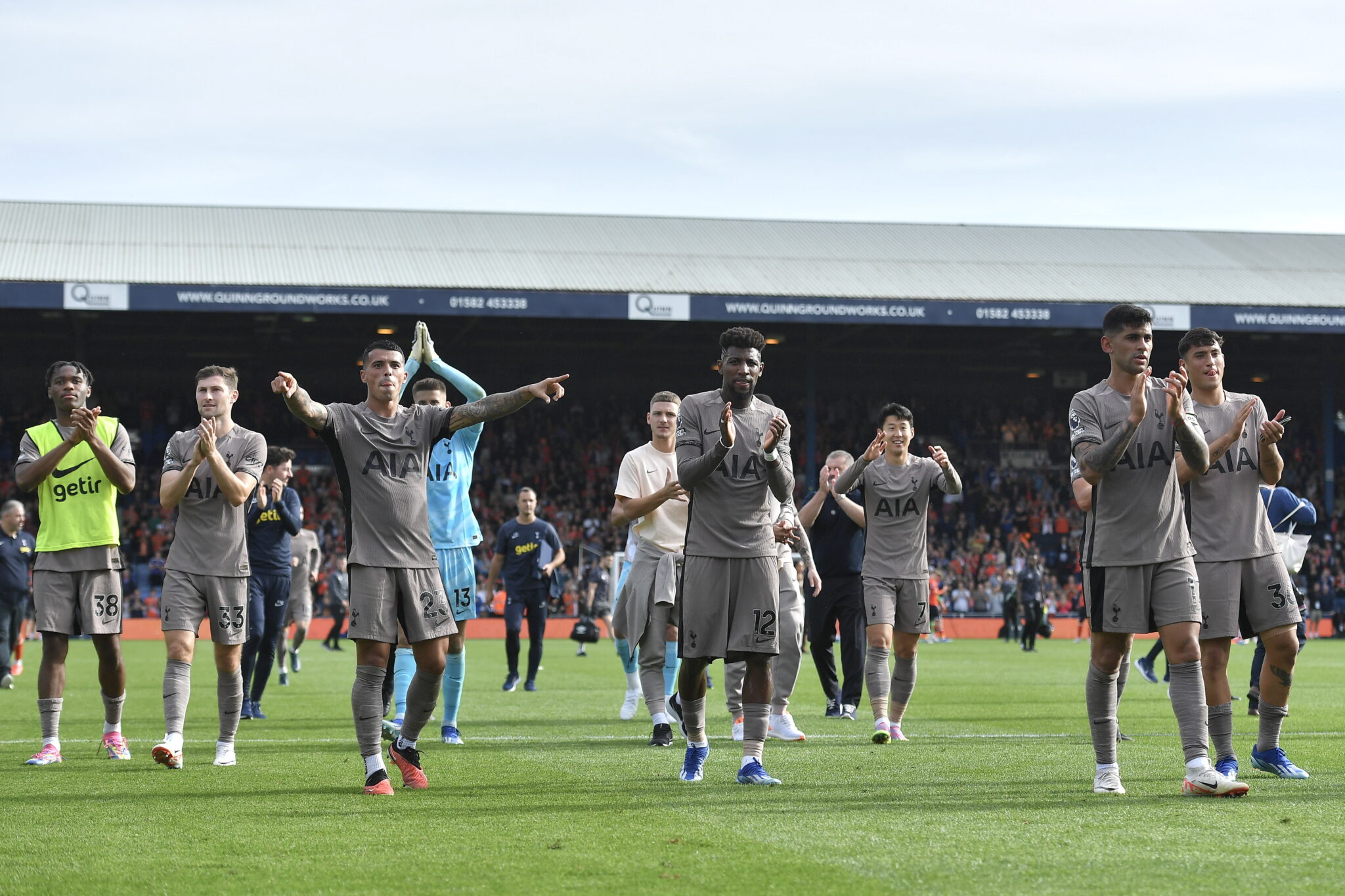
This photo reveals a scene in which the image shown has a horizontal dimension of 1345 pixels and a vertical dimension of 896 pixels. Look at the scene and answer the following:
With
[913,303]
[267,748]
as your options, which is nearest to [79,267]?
[913,303]

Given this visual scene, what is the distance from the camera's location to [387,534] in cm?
705

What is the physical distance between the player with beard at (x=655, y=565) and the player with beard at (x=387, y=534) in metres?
2.17

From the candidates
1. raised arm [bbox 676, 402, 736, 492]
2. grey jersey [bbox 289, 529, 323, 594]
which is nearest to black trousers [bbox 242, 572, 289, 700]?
grey jersey [bbox 289, 529, 323, 594]

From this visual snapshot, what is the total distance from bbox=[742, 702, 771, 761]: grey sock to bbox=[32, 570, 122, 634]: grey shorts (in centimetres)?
378

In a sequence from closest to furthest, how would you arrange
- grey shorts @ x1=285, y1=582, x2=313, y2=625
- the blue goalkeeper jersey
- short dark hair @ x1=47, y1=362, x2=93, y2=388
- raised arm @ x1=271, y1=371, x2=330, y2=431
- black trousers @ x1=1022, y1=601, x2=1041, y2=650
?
raised arm @ x1=271, y1=371, x2=330, y2=431 < short dark hair @ x1=47, y1=362, x2=93, y2=388 < the blue goalkeeper jersey < grey shorts @ x1=285, y1=582, x2=313, y2=625 < black trousers @ x1=1022, y1=601, x2=1041, y2=650

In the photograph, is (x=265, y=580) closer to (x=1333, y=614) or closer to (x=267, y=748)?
(x=267, y=748)

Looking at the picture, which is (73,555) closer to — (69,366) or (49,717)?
(49,717)

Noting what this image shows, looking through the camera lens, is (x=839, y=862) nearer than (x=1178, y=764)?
Yes

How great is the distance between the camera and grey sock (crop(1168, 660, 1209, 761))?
6.71 metres

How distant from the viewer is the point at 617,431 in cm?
4091

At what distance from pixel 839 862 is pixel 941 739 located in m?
4.94

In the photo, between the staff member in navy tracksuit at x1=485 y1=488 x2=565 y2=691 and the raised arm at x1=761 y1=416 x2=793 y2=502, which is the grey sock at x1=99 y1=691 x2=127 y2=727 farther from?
the staff member in navy tracksuit at x1=485 y1=488 x2=565 y2=691

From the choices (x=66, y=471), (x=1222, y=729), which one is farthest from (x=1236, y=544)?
(x=66, y=471)

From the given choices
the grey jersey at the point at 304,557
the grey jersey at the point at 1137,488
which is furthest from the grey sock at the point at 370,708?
the grey jersey at the point at 304,557
